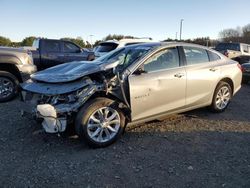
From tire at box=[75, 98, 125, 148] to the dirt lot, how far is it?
A: 0.56ft

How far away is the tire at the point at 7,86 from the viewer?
7.82 m

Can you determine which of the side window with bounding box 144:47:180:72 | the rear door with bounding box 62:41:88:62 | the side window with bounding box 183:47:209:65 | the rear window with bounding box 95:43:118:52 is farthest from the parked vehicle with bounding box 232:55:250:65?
the side window with bounding box 144:47:180:72

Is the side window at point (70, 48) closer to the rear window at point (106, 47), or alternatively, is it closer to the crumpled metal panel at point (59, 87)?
the rear window at point (106, 47)

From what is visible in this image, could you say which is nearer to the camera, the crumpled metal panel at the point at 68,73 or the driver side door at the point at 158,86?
the crumpled metal panel at the point at 68,73

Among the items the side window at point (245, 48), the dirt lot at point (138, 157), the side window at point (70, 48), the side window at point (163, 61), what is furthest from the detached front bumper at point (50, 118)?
the side window at point (245, 48)

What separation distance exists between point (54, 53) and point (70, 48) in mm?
825

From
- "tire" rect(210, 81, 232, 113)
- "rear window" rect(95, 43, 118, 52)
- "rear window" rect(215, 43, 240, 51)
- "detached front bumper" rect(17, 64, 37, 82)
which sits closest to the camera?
"tire" rect(210, 81, 232, 113)

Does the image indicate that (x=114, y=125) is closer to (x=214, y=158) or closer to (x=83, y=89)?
(x=83, y=89)

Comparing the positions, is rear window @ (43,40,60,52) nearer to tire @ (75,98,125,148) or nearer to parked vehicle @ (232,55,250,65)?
tire @ (75,98,125,148)

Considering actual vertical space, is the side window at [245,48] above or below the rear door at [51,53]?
below

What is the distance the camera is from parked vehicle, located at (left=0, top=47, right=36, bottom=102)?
25.8 feet

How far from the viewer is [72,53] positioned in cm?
1430

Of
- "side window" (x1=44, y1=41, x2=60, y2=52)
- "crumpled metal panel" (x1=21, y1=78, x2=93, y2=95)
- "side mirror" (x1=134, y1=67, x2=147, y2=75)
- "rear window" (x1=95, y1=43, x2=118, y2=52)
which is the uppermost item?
"side window" (x1=44, y1=41, x2=60, y2=52)

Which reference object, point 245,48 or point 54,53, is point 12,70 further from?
point 245,48
